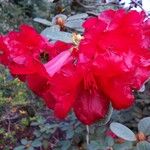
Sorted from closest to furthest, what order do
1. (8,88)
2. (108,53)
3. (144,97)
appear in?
1. (108,53)
2. (144,97)
3. (8,88)

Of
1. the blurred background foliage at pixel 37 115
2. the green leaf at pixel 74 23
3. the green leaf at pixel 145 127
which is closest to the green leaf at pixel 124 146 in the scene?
the blurred background foliage at pixel 37 115

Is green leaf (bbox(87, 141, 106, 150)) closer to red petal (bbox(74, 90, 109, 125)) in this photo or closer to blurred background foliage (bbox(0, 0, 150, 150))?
blurred background foliage (bbox(0, 0, 150, 150))

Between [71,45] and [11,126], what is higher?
[71,45]

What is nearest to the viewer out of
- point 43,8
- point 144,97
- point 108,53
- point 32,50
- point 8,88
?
point 108,53

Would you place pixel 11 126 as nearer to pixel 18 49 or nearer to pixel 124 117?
pixel 124 117

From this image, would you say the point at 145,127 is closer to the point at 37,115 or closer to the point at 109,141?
the point at 109,141

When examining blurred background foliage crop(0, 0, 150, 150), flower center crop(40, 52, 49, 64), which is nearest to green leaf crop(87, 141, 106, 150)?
blurred background foliage crop(0, 0, 150, 150)

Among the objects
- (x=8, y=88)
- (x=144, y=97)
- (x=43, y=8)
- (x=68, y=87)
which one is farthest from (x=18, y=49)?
(x=43, y=8)

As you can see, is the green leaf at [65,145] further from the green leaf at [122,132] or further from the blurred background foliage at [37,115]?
the green leaf at [122,132]
